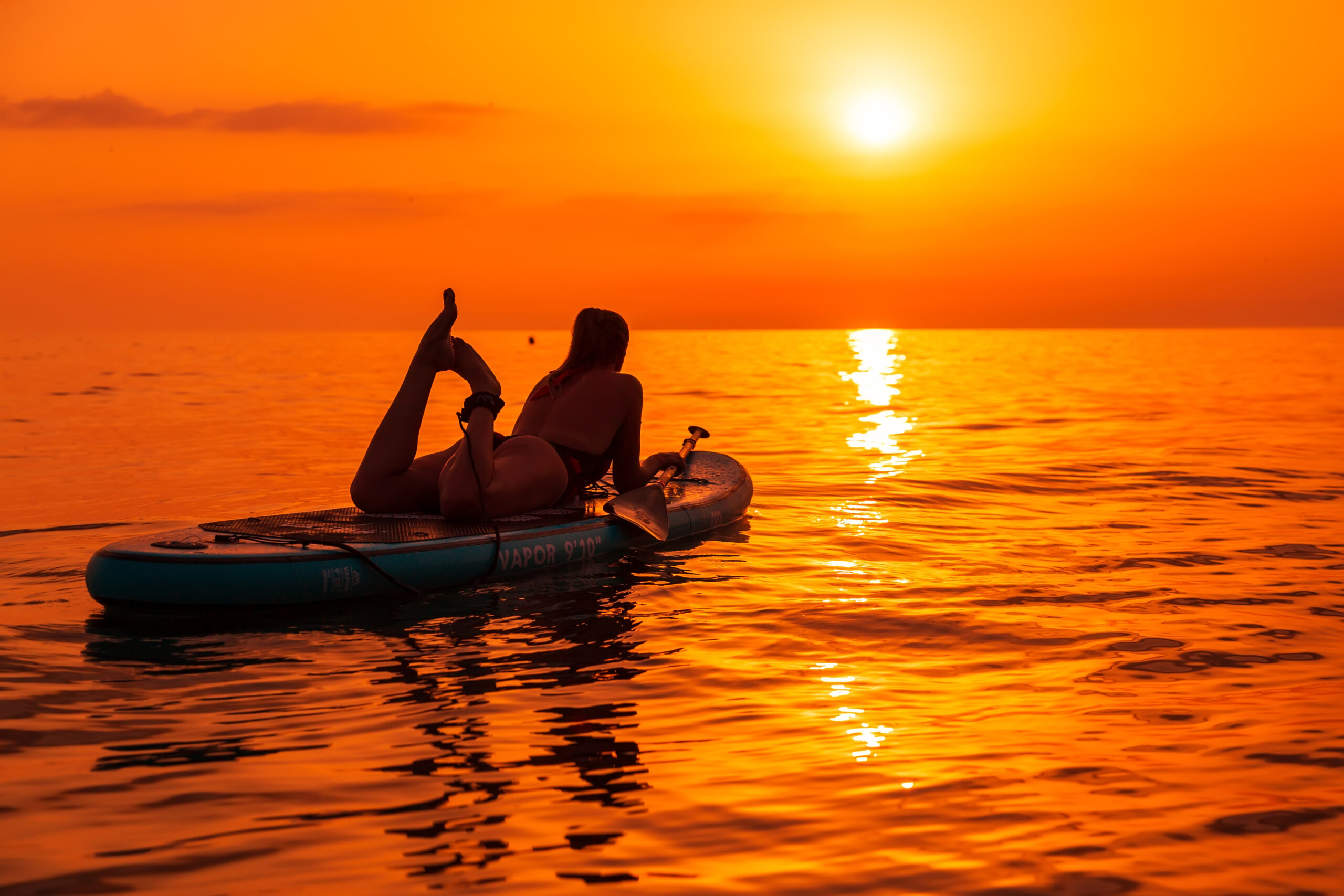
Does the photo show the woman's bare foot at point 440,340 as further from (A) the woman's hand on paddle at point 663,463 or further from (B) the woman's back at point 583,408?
(A) the woman's hand on paddle at point 663,463

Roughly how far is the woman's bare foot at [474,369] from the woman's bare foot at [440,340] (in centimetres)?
11

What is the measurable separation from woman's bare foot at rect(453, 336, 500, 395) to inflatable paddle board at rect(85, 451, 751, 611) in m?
1.06

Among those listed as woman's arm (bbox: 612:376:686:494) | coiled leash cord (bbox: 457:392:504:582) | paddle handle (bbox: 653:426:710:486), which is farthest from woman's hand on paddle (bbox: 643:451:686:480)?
coiled leash cord (bbox: 457:392:504:582)

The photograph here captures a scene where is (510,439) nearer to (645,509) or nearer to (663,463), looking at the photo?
(645,509)

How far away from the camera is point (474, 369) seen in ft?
24.0

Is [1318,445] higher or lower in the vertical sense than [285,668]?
higher

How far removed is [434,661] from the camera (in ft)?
18.7

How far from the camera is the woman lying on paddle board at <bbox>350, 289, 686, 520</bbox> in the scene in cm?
725

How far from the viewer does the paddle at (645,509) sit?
8.55 meters

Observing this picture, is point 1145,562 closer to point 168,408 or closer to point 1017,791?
point 1017,791

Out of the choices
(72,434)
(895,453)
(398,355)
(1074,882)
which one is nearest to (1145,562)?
(1074,882)

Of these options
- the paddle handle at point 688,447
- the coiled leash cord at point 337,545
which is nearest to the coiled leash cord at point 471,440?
the coiled leash cord at point 337,545

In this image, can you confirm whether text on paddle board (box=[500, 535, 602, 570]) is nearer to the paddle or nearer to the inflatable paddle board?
the inflatable paddle board

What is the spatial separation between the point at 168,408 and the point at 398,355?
4687 centimetres
